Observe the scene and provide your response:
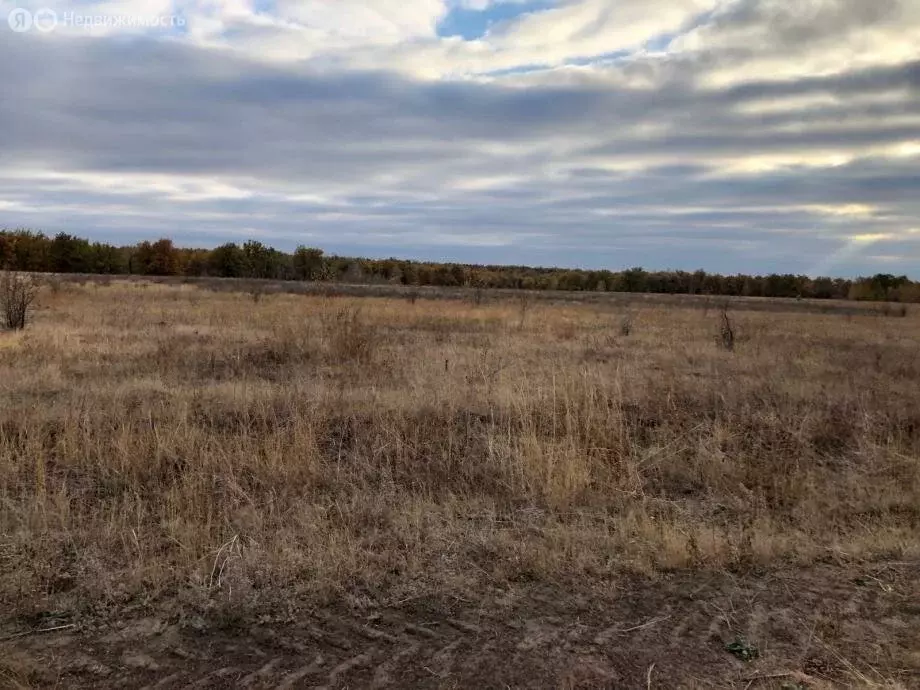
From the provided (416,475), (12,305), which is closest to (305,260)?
(12,305)

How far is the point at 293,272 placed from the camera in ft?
198

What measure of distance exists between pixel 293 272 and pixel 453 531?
5838cm

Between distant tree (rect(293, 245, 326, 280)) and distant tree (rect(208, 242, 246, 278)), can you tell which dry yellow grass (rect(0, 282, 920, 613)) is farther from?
distant tree (rect(208, 242, 246, 278))

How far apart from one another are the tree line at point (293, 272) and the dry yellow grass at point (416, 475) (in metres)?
50.4

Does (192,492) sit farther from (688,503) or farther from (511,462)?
(688,503)

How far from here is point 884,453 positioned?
22.9 ft

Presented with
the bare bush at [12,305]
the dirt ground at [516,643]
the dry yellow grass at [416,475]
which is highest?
the bare bush at [12,305]

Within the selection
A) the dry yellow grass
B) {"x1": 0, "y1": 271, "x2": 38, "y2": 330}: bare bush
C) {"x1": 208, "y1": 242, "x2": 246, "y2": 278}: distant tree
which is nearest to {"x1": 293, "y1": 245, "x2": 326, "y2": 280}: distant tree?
{"x1": 208, "y1": 242, "x2": 246, "y2": 278}: distant tree

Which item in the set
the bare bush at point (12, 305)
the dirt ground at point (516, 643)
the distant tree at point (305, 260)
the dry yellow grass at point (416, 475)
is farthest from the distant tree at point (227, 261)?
the dirt ground at point (516, 643)

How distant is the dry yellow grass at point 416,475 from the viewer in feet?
13.8

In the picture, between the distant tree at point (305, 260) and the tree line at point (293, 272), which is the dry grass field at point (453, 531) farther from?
the tree line at point (293, 272)

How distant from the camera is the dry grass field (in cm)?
330

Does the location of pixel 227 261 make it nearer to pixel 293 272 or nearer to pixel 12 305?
pixel 293 272

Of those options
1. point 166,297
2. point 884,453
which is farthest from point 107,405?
point 166,297
